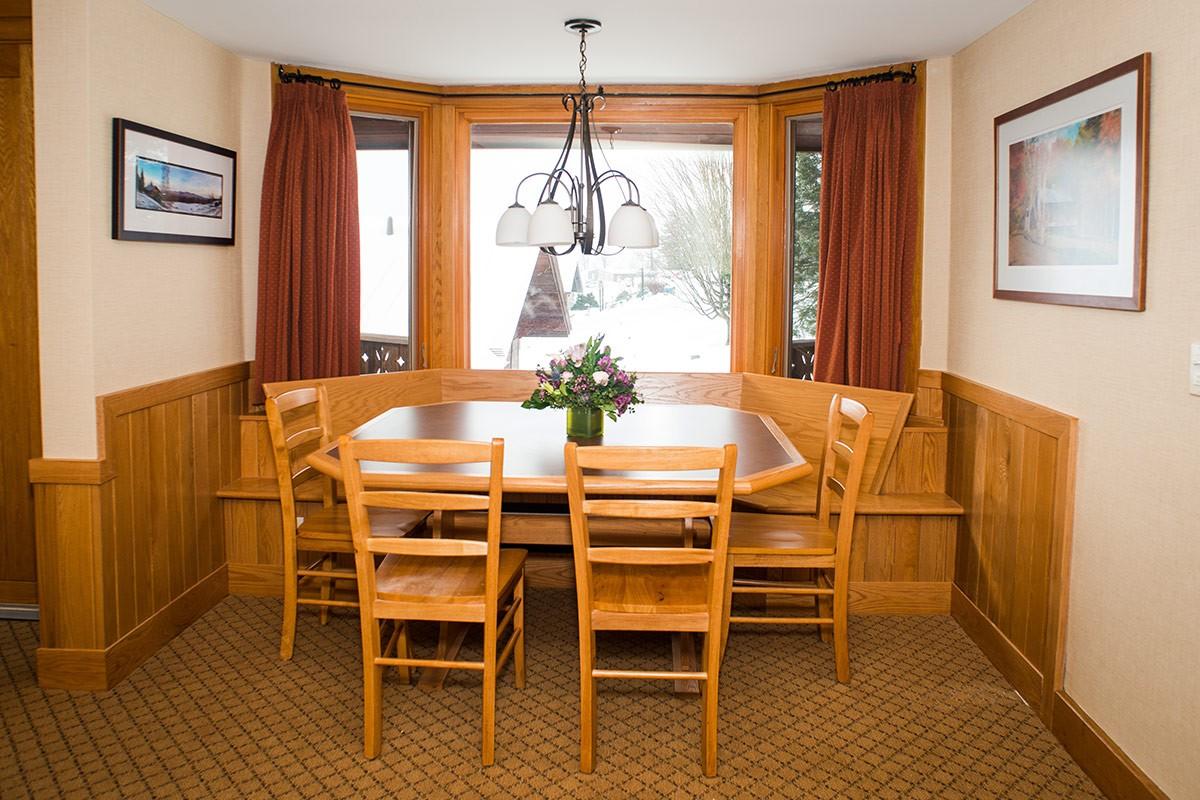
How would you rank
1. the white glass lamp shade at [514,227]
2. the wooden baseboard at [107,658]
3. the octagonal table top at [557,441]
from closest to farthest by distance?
the octagonal table top at [557,441] → the wooden baseboard at [107,658] → the white glass lamp shade at [514,227]

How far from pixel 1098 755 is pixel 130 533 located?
3.10m

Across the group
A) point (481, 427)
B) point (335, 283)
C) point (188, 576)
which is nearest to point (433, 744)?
point (481, 427)

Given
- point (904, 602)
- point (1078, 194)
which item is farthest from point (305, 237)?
point (1078, 194)

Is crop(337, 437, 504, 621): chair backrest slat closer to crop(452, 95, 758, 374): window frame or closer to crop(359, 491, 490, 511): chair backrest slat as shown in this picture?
crop(359, 491, 490, 511): chair backrest slat

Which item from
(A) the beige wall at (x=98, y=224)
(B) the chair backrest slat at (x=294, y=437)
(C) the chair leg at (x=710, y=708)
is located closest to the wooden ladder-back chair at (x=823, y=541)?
(C) the chair leg at (x=710, y=708)

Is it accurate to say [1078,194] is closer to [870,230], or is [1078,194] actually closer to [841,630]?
[870,230]

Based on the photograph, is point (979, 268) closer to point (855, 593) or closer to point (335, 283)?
point (855, 593)

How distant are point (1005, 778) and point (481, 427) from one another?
6.64 ft

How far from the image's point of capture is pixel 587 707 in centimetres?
284

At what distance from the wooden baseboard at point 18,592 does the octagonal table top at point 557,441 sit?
4.96ft

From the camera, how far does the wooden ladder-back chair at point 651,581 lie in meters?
2.67

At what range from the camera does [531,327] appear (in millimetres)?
5203

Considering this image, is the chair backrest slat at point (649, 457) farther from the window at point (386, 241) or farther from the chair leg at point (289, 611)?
the window at point (386, 241)

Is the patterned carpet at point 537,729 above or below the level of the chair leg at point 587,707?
below
